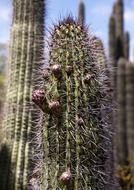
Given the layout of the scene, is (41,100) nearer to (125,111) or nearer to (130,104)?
(125,111)

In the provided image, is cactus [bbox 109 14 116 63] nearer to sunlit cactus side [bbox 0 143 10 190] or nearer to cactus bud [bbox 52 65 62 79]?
sunlit cactus side [bbox 0 143 10 190]

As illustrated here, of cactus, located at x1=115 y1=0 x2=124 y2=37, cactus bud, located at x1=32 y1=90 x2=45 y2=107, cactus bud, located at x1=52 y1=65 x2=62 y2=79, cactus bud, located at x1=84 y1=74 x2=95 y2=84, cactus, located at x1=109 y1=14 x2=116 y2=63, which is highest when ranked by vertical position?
cactus, located at x1=115 y1=0 x2=124 y2=37

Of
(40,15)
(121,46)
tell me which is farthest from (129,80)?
(40,15)

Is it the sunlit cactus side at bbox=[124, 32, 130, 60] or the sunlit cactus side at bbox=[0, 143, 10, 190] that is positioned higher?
the sunlit cactus side at bbox=[124, 32, 130, 60]

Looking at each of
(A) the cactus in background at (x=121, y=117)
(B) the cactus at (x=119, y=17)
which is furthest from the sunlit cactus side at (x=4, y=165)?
(B) the cactus at (x=119, y=17)

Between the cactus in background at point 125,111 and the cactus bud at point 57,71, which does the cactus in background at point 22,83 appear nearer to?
the cactus bud at point 57,71

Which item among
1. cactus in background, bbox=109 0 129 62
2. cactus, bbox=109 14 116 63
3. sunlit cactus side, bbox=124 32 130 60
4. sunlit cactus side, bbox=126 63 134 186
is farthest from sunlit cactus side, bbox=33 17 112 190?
sunlit cactus side, bbox=124 32 130 60
